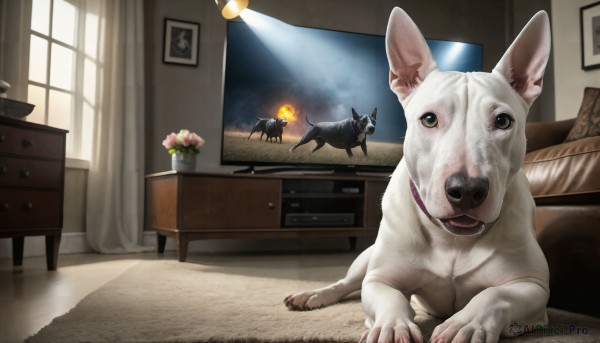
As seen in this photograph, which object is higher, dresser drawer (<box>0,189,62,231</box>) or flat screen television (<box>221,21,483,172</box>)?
flat screen television (<box>221,21,483,172</box>)

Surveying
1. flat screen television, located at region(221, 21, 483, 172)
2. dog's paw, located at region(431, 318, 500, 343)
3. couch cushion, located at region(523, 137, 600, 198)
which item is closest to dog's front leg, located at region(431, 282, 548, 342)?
dog's paw, located at region(431, 318, 500, 343)

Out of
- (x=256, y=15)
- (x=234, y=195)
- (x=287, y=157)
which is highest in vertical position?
(x=256, y=15)

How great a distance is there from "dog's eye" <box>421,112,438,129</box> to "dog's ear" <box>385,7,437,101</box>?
0.59 ft

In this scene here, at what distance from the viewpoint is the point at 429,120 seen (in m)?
1.03

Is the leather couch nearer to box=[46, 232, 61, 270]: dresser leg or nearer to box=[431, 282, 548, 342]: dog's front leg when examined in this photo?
box=[431, 282, 548, 342]: dog's front leg

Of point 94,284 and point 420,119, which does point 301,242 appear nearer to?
point 94,284

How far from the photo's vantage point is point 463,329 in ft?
2.95

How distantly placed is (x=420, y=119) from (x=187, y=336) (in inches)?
28.8

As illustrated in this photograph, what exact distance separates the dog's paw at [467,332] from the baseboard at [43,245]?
280cm

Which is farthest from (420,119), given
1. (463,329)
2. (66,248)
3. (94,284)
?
(66,248)

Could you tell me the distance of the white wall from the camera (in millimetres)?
3145

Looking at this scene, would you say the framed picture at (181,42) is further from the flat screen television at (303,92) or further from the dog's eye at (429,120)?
the dog's eye at (429,120)

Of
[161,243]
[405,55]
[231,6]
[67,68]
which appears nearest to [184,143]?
[161,243]

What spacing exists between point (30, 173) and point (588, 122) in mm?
2575
